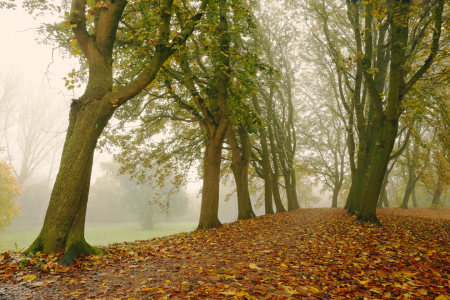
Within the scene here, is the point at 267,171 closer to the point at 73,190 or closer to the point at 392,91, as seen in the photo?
the point at 392,91

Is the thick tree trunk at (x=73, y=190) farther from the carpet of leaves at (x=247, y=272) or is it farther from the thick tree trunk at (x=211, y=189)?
the thick tree trunk at (x=211, y=189)

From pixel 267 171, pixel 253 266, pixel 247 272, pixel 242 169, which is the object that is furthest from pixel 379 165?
pixel 267 171

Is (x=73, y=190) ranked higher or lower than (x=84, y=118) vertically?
lower

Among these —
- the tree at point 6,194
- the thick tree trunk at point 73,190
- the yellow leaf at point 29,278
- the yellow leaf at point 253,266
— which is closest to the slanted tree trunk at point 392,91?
the yellow leaf at point 253,266

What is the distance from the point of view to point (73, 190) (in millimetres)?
5141

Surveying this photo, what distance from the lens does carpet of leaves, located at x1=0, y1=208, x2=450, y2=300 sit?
334 cm

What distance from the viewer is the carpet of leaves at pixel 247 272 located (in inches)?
131

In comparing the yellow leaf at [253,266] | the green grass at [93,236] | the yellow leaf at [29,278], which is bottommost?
the green grass at [93,236]

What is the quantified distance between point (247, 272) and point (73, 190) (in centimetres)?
390

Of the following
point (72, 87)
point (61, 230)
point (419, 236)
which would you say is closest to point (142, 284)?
point (61, 230)

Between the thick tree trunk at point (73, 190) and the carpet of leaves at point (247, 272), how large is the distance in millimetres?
362

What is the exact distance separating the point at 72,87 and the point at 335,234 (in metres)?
8.41

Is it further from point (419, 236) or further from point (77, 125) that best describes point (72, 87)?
point (419, 236)

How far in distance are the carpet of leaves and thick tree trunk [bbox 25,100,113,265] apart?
14.3 inches
